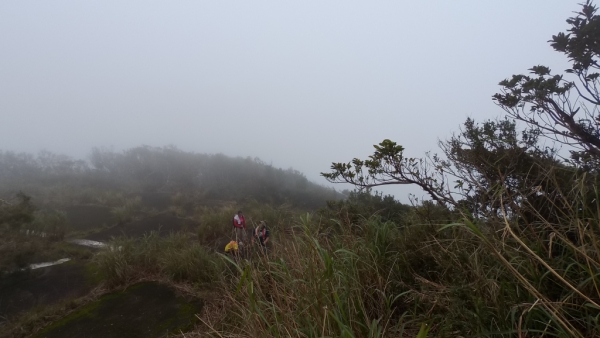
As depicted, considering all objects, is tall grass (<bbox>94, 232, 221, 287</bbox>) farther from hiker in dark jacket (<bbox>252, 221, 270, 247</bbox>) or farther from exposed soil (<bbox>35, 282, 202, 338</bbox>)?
hiker in dark jacket (<bbox>252, 221, 270, 247</bbox>)

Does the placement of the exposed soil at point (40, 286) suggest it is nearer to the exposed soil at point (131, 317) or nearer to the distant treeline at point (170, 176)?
the exposed soil at point (131, 317)

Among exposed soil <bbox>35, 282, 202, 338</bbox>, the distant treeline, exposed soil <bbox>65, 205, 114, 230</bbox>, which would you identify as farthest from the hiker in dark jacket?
the distant treeline

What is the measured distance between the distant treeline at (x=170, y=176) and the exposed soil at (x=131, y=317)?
42.5ft

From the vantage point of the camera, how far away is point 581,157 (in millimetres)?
2832

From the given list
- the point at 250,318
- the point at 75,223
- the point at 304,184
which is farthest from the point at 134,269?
the point at 304,184

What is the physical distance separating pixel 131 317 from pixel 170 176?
20375mm

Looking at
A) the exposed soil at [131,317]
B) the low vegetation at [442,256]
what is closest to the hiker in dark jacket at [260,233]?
the low vegetation at [442,256]

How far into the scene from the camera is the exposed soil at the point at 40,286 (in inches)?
215

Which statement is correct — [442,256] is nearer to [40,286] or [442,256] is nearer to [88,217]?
[40,286]

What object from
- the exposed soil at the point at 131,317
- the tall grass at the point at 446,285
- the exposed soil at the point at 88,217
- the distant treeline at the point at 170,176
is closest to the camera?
the tall grass at the point at 446,285

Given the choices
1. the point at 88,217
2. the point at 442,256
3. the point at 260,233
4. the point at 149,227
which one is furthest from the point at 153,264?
the point at 88,217

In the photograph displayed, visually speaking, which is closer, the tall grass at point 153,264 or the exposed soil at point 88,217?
the tall grass at point 153,264

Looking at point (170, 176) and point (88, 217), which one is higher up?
point (170, 176)

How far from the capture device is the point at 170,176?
2356cm
